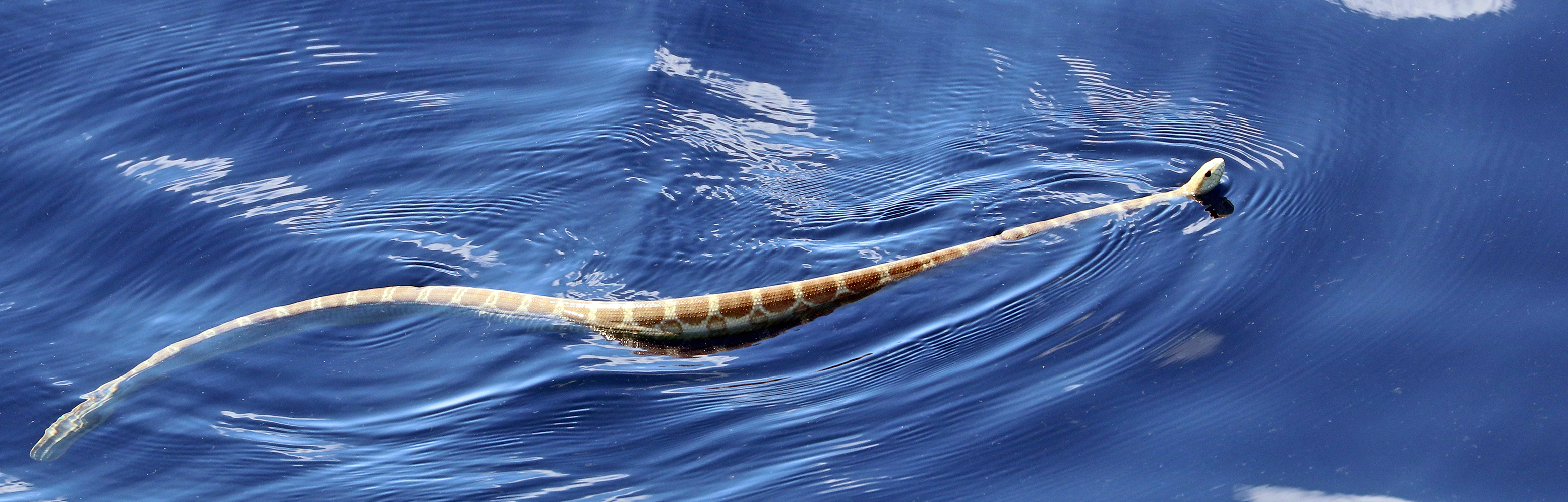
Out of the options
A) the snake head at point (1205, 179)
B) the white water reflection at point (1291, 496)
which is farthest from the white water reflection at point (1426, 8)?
the white water reflection at point (1291, 496)

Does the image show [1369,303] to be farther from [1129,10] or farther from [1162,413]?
[1129,10]

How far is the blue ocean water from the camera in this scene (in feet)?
21.7

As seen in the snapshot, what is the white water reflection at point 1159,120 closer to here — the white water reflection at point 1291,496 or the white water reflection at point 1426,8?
the white water reflection at point 1426,8

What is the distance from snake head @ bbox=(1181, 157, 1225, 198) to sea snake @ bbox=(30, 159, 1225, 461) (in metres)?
2.02

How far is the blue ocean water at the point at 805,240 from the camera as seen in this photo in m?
6.62

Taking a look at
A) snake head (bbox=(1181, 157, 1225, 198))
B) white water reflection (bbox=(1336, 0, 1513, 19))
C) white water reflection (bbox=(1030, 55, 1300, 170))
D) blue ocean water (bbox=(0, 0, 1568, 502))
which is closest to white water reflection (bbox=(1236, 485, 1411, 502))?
blue ocean water (bbox=(0, 0, 1568, 502))

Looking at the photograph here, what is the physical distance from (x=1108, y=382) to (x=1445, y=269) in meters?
2.83

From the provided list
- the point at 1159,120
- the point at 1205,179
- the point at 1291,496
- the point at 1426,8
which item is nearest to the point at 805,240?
the point at 1205,179

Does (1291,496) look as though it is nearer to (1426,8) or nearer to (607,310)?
(607,310)

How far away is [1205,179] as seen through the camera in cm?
845

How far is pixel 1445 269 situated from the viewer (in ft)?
25.3

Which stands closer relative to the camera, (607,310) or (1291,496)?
(1291,496)

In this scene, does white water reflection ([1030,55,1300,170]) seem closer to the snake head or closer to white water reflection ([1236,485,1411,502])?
the snake head

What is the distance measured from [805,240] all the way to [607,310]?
5.42 feet
